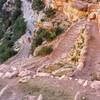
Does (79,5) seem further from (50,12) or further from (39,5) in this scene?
(39,5)

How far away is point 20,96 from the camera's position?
13016 mm

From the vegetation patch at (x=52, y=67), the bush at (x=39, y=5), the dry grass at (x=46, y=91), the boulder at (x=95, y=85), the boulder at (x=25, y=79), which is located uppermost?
the boulder at (x=25, y=79)

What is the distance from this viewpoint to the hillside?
1331 cm

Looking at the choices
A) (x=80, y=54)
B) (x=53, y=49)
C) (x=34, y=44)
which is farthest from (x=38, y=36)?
(x=80, y=54)

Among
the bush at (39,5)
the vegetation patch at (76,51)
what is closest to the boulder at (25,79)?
the vegetation patch at (76,51)

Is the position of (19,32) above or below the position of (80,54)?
below

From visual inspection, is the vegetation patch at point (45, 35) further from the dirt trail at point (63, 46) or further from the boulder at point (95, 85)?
the boulder at point (95, 85)

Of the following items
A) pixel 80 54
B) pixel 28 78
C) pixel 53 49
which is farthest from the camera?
pixel 53 49

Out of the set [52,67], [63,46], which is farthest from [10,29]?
[52,67]

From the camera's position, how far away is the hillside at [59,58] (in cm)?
1331

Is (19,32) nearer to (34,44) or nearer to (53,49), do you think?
(34,44)

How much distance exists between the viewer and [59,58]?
20.7 metres

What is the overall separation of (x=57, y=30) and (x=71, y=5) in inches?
103

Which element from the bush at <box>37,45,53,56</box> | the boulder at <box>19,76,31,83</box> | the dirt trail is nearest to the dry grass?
the boulder at <box>19,76,31,83</box>
